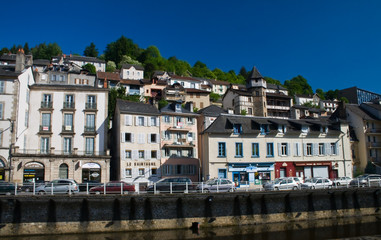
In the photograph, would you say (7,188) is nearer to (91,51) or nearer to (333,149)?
(333,149)

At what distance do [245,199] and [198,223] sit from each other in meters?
4.67

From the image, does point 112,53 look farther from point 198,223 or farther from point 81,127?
point 198,223

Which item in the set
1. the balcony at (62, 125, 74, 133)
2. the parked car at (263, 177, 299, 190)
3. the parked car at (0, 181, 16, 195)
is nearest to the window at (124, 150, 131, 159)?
the balcony at (62, 125, 74, 133)

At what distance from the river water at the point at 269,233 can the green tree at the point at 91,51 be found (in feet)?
382

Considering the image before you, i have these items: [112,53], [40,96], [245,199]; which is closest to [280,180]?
[245,199]

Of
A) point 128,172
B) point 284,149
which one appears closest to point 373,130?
point 284,149

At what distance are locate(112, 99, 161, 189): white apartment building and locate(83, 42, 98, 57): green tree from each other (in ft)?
309

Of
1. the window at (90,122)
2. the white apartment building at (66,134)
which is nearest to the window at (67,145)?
the white apartment building at (66,134)

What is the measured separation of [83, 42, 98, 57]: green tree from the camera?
130750mm

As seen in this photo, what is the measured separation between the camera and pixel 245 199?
27.9m

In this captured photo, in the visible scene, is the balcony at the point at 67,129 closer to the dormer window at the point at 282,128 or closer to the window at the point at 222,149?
the window at the point at 222,149

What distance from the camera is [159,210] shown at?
2564 cm

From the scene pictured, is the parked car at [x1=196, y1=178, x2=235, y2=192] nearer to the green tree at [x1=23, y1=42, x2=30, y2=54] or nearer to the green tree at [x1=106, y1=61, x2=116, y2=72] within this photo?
the green tree at [x1=106, y1=61, x2=116, y2=72]

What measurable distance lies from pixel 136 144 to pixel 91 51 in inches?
3920
